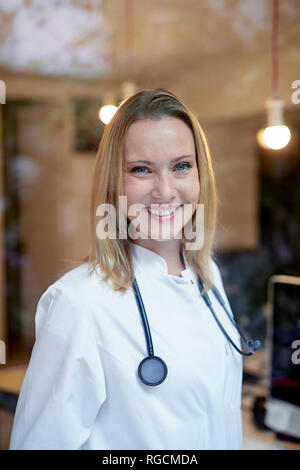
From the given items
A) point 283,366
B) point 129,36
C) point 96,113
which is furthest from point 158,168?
point 129,36

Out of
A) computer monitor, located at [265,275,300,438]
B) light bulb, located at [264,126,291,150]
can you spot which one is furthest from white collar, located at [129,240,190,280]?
computer monitor, located at [265,275,300,438]

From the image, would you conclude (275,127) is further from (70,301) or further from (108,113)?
(70,301)

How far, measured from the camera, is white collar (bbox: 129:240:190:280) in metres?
0.76

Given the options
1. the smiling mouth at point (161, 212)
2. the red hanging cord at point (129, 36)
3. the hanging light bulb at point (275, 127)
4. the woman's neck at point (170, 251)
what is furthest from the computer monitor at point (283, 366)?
the red hanging cord at point (129, 36)

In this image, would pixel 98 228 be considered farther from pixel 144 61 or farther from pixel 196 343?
pixel 144 61

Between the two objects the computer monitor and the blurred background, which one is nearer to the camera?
the computer monitor

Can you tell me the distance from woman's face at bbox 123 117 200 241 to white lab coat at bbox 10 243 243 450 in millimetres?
84

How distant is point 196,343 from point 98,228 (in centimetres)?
22

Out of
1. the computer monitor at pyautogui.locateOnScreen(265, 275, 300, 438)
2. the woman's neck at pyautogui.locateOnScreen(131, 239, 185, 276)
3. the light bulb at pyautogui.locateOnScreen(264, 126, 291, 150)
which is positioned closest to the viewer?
the woman's neck at pyautogui.locateOnScreen(131, 239, 185, 276)

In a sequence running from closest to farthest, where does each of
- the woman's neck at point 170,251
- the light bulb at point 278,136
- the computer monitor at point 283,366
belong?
the woman's neck at point 170,251, the light bulb at point 278,136, the computer monitor at point 283,366

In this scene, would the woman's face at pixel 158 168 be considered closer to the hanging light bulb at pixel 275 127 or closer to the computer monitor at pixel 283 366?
the hanging light bulb at pixel 275 127

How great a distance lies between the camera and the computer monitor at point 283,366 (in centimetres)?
121

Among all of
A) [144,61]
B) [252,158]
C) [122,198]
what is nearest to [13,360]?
[122,198]

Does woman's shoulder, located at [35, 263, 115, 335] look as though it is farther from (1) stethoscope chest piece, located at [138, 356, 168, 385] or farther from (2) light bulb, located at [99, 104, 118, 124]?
(2) light bulb, located at [99, 104, 118, 124]
